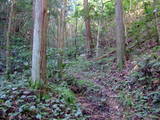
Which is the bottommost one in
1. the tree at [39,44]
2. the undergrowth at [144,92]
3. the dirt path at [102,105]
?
the dirt path at [102,105]

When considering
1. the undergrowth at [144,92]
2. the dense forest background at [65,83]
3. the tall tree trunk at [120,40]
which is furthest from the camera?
the tall tree trunk at [120,40]

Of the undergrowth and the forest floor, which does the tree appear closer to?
the forest floor

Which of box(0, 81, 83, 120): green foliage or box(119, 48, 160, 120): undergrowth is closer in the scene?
box(0, 81, 83, 120): green foliage

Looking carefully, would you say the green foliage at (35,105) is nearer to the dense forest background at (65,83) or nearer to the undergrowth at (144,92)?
the dense forest background at (65,83)

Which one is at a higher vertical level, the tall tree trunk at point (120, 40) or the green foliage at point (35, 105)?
the tall tree trunk at point (120, 40)

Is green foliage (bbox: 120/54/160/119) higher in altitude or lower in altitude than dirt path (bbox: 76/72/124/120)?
higher

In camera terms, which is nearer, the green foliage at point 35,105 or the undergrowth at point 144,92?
the green foliage at point 35,105

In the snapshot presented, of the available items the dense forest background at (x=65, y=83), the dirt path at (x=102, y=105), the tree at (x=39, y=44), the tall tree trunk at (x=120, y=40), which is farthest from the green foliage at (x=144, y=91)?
the tree at (x=39, y=44)

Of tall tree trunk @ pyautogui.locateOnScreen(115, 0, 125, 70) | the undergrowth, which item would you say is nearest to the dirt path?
the undergrowth

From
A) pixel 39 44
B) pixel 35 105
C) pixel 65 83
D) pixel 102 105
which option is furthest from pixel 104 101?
pixel 39 44

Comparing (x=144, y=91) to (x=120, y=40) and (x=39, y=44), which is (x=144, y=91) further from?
(x=120, y=40)

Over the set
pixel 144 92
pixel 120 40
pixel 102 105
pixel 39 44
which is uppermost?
pixel 120 40

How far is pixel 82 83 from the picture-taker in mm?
7957

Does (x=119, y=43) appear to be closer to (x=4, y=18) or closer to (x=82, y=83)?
(x=82, y=83)
